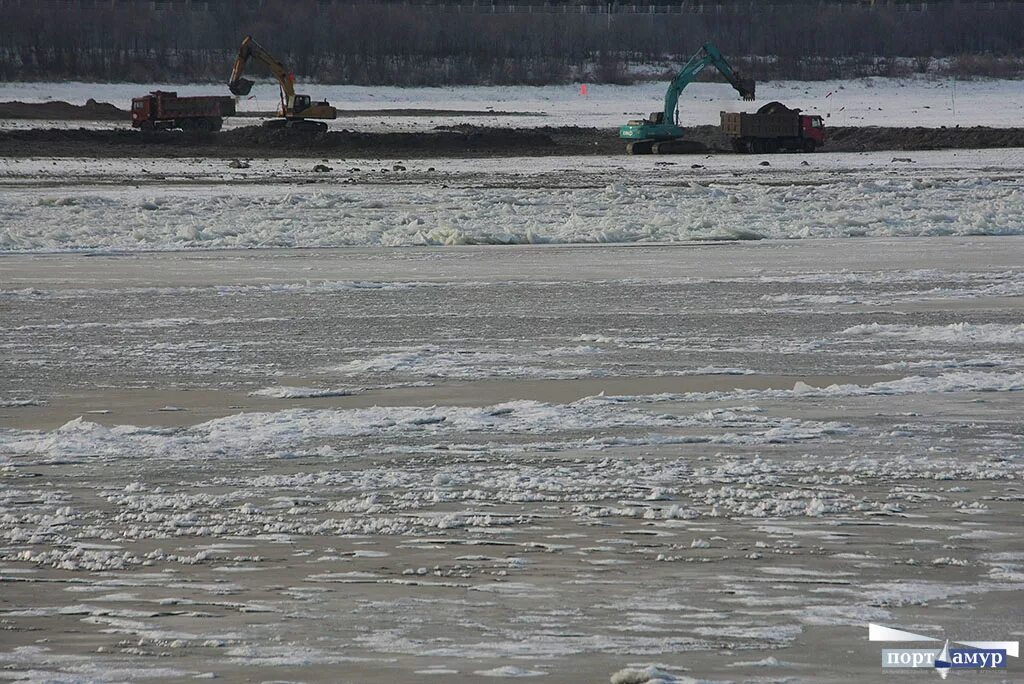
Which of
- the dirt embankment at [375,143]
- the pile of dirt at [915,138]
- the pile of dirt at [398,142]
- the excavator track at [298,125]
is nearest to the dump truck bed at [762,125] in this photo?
the dirt embankment at [375,143]

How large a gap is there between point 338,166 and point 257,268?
21369 mm

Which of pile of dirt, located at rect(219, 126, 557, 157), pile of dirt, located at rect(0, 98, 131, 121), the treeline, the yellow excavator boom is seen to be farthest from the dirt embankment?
the treeline

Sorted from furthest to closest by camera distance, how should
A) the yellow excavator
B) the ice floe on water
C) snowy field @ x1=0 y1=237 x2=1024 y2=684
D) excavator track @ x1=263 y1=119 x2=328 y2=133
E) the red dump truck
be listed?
1. the yellow excavator
2. excavator track @ x1=263 y1=119 x2=328 y2=133
3. the red dump truck
4. the ice floe on water
5. snowy field @ x1=0 y1=237 x2=1024 y2=684

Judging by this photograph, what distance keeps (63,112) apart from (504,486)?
57.9 metres

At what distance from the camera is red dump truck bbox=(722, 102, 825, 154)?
4278 centimetres

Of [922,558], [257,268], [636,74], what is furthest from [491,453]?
[636,74]

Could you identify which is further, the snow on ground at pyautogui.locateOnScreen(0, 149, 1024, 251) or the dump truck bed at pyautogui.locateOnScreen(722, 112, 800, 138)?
the dump truck bed at pyautogui.locateOnScreen(722, 112, 800, 138)

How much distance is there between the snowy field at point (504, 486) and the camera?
4.87 metres

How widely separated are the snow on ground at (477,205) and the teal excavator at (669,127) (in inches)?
266

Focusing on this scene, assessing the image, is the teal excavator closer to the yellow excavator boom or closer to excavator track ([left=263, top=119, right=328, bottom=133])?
excavator track ([left=263, top=119, right=328, bottom=133])

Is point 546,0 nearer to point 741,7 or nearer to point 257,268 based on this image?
point 741,7

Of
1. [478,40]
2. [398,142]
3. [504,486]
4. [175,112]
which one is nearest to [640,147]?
[398,142]

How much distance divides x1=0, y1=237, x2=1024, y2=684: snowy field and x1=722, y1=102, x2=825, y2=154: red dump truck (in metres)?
31.0

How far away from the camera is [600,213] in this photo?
2192 cm
